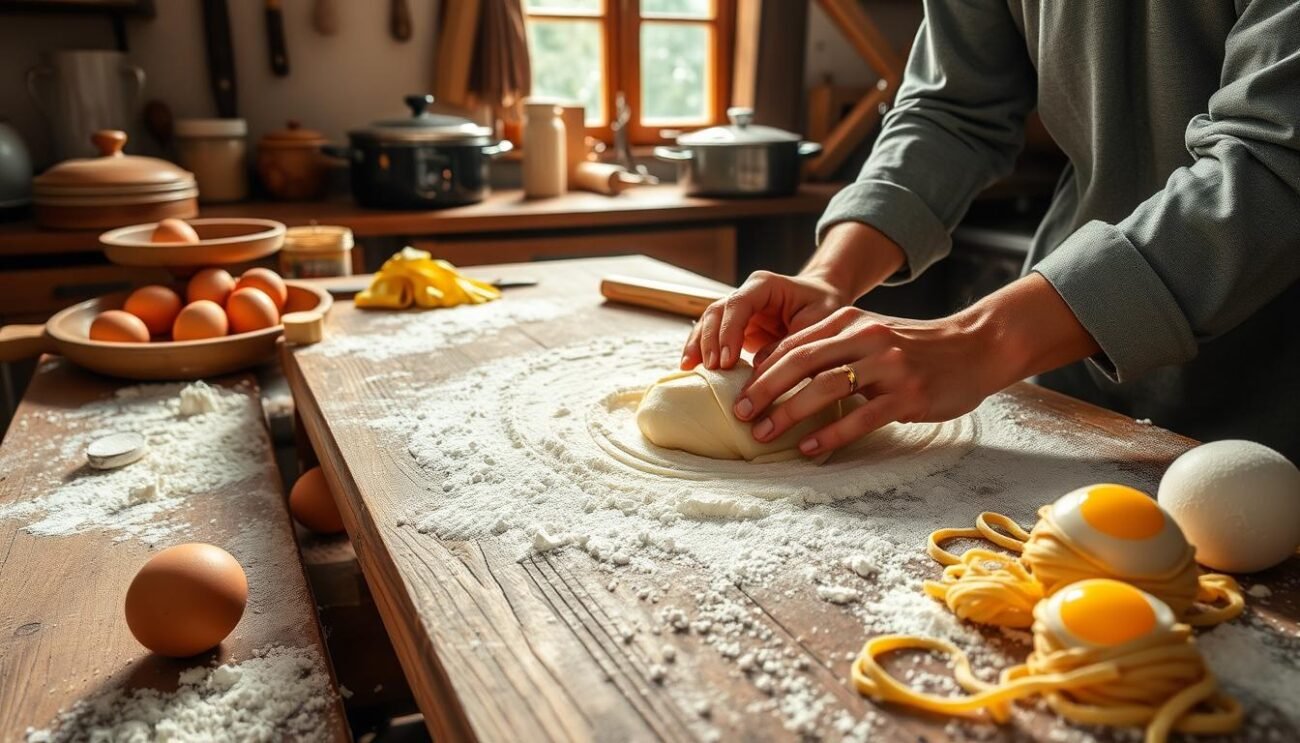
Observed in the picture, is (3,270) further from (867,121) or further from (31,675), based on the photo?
(867,121)

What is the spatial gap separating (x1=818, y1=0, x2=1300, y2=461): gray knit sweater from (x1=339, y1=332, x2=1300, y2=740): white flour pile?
0.60 feet

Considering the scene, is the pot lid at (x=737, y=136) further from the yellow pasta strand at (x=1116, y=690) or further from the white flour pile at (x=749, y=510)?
the yellow pasta strand at (x=1116, y=690)

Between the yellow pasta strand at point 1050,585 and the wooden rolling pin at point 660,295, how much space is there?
890 millimetres

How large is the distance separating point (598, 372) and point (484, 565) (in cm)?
56

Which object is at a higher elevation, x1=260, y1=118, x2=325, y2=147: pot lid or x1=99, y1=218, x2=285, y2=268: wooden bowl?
x1=260, y1=118, x2=325, y2=147: pot lid

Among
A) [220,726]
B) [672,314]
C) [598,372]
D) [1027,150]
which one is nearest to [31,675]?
[220,726]

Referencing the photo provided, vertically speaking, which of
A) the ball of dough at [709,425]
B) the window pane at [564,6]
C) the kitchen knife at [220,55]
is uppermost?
the window pane at [564,6]

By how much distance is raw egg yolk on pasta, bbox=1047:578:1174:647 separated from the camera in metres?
0.56

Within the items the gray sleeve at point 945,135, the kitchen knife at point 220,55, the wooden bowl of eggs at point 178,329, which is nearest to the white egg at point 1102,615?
the gray sleeve at point 945,135

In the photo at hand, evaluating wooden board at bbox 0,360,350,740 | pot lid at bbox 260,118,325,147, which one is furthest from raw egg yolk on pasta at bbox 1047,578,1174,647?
pot lid at bbox 260,118,325,147

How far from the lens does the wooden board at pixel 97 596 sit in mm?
748

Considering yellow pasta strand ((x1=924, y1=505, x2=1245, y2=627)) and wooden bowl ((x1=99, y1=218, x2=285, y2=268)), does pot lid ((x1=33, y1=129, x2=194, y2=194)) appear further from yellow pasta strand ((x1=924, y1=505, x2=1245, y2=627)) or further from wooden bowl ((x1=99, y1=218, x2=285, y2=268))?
yellow pasta strand ((x1=924, y1=505, x2=1245, y2=627))

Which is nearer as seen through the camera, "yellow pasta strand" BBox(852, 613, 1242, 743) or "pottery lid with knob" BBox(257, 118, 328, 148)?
"yellow pasta strand" BBox(852, 613, 1242, 743)

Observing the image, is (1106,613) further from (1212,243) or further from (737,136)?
(737,136)
